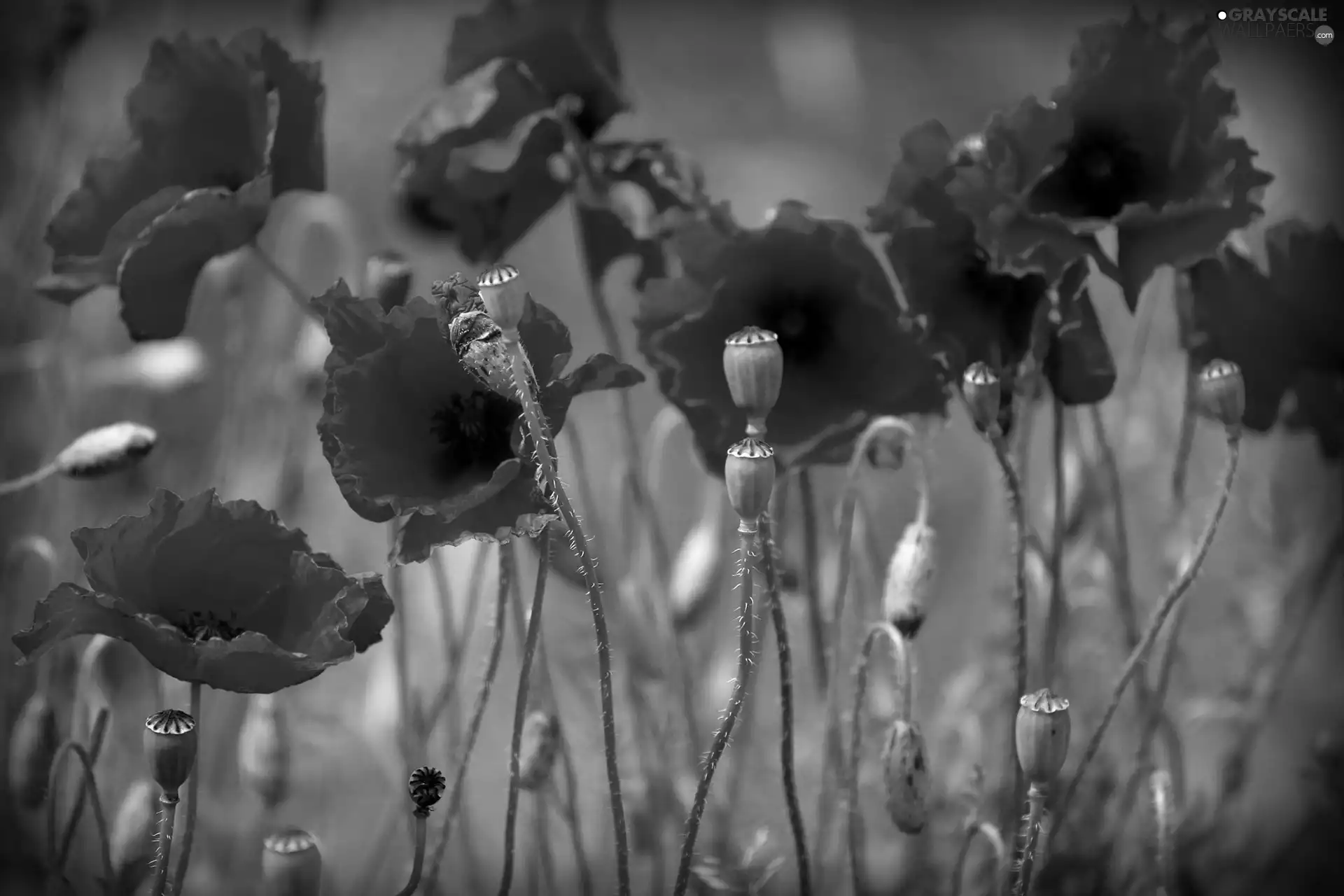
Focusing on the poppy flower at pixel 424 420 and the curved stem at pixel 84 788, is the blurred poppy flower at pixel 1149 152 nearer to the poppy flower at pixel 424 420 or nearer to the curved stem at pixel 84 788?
the poppy flower at pixel 424 420

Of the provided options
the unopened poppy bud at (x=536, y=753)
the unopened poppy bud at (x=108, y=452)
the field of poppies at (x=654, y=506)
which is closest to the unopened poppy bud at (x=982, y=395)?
the field of poppies at (x=654, y=506)

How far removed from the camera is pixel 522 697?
21.6 inches

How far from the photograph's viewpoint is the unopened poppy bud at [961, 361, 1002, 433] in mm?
526

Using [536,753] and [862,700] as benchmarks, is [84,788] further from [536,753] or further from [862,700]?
[862,700]

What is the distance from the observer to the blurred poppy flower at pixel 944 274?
60cm

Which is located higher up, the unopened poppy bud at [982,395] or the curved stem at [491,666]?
the unopened poppy bud at [982,395]

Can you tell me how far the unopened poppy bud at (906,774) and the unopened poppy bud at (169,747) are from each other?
269 mm

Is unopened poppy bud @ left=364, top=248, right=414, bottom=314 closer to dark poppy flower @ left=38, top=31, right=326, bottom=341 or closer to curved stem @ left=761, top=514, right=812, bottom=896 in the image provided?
dark poppy flower @ left=38, top=31, right=326, bottom=341

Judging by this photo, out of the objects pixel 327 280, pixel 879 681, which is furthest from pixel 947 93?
pixel 879 681

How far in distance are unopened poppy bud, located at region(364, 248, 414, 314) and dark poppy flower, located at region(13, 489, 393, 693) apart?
0.40ft

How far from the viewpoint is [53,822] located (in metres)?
0.59

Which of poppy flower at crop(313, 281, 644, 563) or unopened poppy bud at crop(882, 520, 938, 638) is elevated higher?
poppy flower at crop(313, 281, 644, 563)

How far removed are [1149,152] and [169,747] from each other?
471mm

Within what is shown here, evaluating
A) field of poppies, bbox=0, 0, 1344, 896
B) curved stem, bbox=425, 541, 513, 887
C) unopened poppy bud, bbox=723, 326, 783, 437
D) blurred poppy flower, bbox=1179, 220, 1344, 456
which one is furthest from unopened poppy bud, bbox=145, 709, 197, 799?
blurred poppy flower, bbox=1179, 220, 1344, 456
